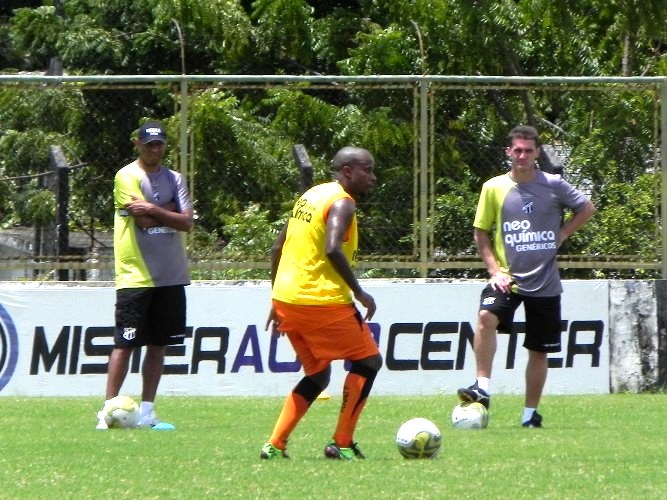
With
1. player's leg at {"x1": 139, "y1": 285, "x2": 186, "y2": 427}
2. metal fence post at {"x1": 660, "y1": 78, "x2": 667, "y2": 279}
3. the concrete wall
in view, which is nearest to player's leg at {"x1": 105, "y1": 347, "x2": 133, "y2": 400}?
player's leg at {"x1": 139, "y1": 285, "x2": 186, "y2": 427}

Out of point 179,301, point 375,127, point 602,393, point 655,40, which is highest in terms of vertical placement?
point 655,40

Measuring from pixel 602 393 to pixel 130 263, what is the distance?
172 inches

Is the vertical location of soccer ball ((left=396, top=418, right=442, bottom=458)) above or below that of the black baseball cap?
below

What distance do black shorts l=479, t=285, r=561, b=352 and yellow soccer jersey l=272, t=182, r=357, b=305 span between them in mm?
2170

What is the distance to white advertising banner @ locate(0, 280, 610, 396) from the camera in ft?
37.7

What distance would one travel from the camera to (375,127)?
11.8 m

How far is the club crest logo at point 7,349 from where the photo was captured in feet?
37.5

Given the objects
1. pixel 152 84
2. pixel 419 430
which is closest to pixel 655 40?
pixel 152 84

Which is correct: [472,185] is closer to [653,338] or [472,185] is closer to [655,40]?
[653,338]

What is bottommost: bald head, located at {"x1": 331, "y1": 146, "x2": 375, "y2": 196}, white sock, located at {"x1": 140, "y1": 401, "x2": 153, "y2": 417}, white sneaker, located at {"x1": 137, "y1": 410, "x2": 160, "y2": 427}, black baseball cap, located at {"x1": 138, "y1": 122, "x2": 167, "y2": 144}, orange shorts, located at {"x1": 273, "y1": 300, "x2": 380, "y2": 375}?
white sneaker, located at {"x1": 137, "y1": 410, "x2": 160, "y2": 427}

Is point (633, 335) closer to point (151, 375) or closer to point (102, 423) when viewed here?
point (151, 375)

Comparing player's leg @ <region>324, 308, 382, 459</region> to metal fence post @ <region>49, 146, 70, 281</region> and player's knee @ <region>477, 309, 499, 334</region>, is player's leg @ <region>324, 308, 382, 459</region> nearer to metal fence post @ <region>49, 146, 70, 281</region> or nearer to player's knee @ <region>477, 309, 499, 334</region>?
player's knee @ <region>477, 309, 499, 334</region>

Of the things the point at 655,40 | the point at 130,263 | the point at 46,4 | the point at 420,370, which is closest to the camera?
the point at 130,263

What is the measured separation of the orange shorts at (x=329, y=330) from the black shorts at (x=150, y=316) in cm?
211
